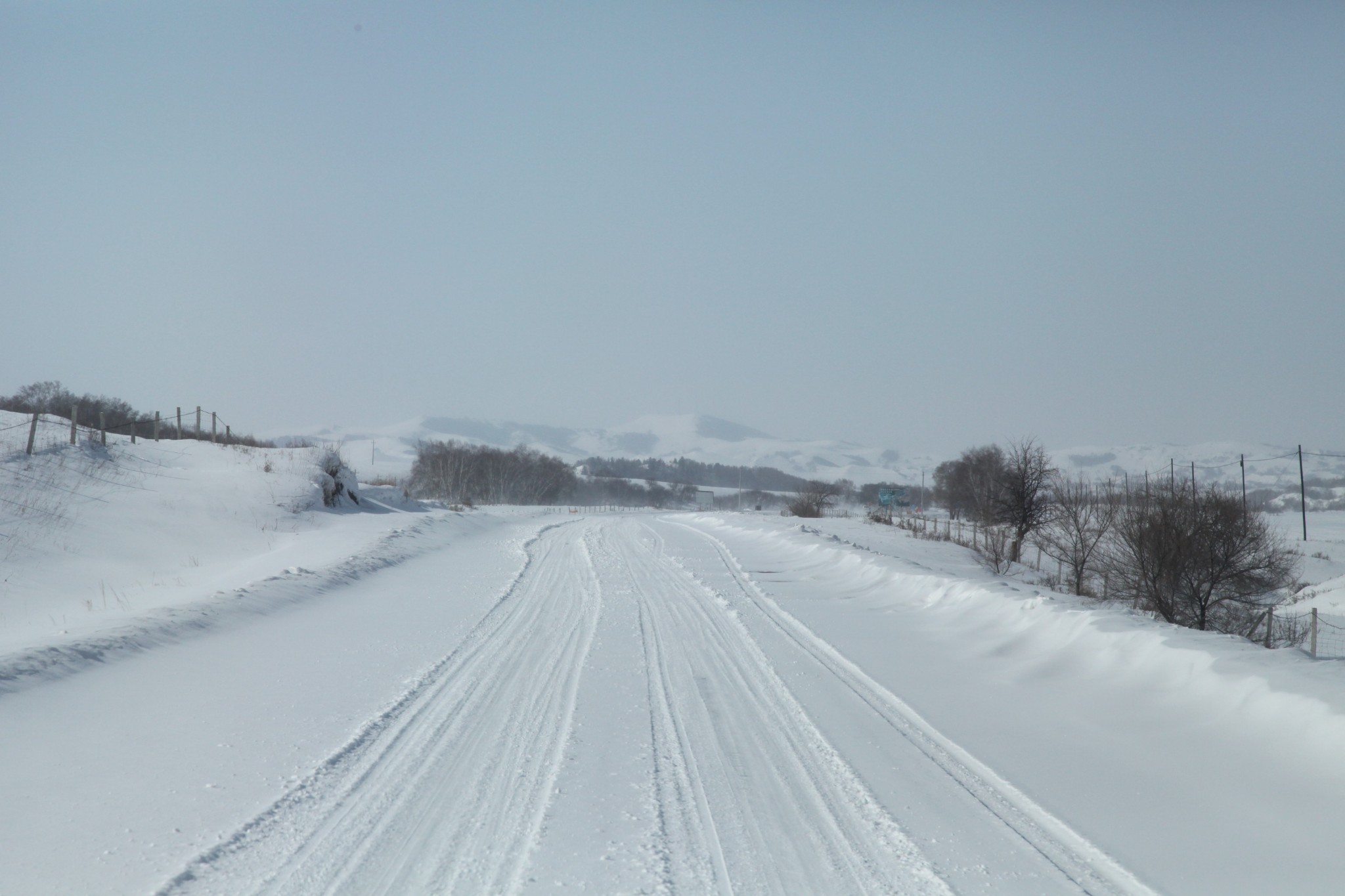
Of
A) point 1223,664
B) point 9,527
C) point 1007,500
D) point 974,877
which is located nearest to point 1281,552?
point 1007,500

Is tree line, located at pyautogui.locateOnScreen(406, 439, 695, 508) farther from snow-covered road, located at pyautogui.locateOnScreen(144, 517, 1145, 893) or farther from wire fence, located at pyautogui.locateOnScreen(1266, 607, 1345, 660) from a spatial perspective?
snow-covered road, located at pyautogui.locateOnScreen(144, 517, 1145, 893)

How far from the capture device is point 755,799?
15.8 ft

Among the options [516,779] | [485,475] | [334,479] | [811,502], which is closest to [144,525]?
[334,479]

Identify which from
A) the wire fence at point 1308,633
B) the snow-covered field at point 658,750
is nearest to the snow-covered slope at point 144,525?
the snow-covered field at point 658,750

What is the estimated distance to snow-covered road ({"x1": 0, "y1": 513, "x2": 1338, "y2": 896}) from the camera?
388 centimetres

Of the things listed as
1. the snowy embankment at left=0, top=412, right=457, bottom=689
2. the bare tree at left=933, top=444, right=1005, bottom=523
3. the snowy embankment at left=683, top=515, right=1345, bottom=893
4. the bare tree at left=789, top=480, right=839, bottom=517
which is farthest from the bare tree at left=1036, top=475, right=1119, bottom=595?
the bare tree at left=933, top=444, right=1005, bottom=523

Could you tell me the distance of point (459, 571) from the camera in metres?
16.5

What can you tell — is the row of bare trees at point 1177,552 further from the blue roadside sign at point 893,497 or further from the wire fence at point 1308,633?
the blue roadside sign at point 893,497

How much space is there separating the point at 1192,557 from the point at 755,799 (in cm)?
1980

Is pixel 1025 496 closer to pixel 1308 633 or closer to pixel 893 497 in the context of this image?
pixel 1308 633

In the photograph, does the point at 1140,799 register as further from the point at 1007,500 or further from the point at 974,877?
the point at 1007,500

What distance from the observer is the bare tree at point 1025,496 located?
3666cm

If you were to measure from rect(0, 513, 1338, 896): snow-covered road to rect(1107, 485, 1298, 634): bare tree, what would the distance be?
15.0 metres

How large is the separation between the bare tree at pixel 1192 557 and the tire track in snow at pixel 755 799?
1612cm
